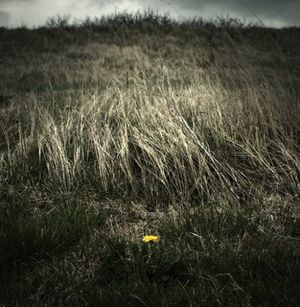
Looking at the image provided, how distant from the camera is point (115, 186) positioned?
290 cm

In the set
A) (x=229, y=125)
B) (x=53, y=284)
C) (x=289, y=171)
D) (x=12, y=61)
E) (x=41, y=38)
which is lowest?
(x=53, y=284)

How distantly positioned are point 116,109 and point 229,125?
1186 mm

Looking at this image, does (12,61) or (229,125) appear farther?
(12,61)

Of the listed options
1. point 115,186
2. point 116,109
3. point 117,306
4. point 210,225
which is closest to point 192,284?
point 117,306

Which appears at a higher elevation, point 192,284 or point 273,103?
point 273,103

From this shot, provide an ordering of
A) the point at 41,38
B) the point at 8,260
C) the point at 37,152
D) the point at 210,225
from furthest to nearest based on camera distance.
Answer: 1. the point at 41,38
2. the point at 37,152
3. the point at 210,225
4. the point at 8,260

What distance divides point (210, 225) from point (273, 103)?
2.11 m

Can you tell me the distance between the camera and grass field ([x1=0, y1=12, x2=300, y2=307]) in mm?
1690

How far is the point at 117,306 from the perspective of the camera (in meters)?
1.53

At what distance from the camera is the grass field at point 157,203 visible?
1.69 metres

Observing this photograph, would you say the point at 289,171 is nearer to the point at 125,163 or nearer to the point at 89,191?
the point at 125,163

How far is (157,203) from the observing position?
2740 millimetres

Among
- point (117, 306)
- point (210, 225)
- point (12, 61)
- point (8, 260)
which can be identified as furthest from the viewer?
point (12, 61)

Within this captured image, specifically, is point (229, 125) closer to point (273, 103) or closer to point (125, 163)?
point (273, 103)
